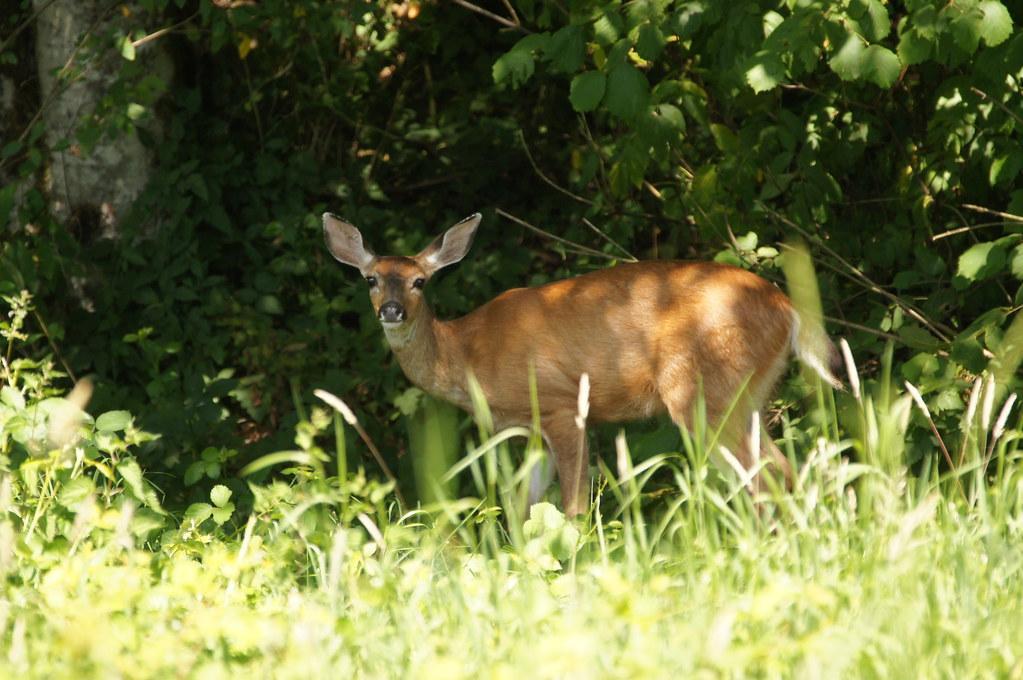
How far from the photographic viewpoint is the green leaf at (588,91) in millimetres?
4605

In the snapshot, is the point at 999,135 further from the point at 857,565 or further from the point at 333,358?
the point at 333,358

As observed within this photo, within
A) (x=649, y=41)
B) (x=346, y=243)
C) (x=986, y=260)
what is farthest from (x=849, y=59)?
(x=346, y=243)

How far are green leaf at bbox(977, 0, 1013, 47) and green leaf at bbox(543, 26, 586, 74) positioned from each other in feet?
4.29

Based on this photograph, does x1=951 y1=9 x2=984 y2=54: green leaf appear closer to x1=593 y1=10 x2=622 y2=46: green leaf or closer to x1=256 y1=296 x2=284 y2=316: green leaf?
x1=593 y1=10 x2=622 y2=46: green leaf

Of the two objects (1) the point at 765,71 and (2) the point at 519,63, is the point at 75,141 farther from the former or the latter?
(1) the point at 765,71

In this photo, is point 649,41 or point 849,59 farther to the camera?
point 649,41

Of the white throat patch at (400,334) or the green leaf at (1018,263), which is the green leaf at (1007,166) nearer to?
the green leaf at (1018,263)

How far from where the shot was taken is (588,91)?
182 inches

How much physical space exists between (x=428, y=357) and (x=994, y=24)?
9.47 ft

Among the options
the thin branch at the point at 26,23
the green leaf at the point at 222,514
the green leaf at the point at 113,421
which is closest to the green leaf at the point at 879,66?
the green leaf at the point at 222,514

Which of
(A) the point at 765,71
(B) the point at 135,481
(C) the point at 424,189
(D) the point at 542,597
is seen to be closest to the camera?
(D) the point at 542,597

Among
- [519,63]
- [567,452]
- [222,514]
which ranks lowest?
[567,452]

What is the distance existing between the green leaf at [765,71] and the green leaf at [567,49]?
0.62m

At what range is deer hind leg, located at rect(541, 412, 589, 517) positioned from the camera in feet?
19.5
